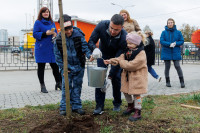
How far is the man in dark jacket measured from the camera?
12.0 ft

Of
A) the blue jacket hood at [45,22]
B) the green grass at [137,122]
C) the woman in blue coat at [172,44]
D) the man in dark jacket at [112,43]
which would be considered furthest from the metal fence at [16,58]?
the man in dark jacket at [112,43]

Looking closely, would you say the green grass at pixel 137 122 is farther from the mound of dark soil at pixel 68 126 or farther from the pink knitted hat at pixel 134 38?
the pink knitted hat at pixel 134 38

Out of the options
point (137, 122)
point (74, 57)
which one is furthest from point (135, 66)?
point (74, 57)

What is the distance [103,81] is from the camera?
11.9ft

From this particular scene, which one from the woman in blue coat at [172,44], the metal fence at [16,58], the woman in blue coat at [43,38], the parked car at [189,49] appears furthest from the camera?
the parked car at [189,49]

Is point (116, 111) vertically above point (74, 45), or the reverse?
point (74, 45)

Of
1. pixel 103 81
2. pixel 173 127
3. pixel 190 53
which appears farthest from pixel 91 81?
pixel 190 53

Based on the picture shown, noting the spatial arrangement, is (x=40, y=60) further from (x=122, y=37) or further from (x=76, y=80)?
(x=122, y=37)

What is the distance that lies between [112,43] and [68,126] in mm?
1385

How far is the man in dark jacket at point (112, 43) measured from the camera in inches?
144

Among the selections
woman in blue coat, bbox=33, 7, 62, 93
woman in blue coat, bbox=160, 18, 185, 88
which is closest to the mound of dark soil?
woman in blue coat, bbox=33, 7, 62, 93

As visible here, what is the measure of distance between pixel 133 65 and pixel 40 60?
3.10m

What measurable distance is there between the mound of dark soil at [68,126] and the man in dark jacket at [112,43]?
0.48m

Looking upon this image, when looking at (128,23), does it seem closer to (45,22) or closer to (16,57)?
(45,22)
